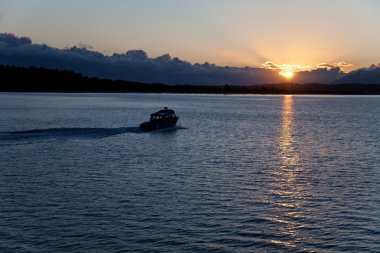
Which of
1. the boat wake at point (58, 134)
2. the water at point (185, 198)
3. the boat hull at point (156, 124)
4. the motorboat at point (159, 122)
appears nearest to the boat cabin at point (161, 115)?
the motorboat at point (159, 122)

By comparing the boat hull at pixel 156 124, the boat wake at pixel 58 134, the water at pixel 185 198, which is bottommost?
the water at pixel 185 198

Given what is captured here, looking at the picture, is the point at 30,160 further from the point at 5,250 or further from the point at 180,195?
the point at 5,250

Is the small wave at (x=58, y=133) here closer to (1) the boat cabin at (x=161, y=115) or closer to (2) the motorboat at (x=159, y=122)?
(2) the motorboat at (x=159, y=122)

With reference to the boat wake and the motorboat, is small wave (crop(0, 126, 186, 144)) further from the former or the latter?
A: the motorboat

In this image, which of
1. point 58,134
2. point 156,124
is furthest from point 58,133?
point 156,124

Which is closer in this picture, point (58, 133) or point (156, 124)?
point (58, 133)

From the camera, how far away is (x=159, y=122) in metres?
99.8

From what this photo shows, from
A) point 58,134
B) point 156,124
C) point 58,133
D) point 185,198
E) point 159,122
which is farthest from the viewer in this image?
point 159,122

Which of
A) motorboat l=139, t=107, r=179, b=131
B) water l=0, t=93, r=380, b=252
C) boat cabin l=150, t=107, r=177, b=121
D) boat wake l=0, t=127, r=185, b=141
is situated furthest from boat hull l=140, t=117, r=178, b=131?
water l=0, t=93, r=380, b=252

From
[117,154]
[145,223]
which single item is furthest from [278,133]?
[145,223]

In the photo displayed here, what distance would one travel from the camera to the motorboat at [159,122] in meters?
98.4

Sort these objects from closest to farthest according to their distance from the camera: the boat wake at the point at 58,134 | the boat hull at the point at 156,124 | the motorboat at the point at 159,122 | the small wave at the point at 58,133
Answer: the boat wake at the point at 58,134 → the small wave at the point at 58,133 → the boat hull at the point at 156,124 → the motorboat at the point at 159,122

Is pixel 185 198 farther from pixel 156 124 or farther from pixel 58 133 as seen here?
pixel 156 124

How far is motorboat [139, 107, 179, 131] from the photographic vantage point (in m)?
98.4
